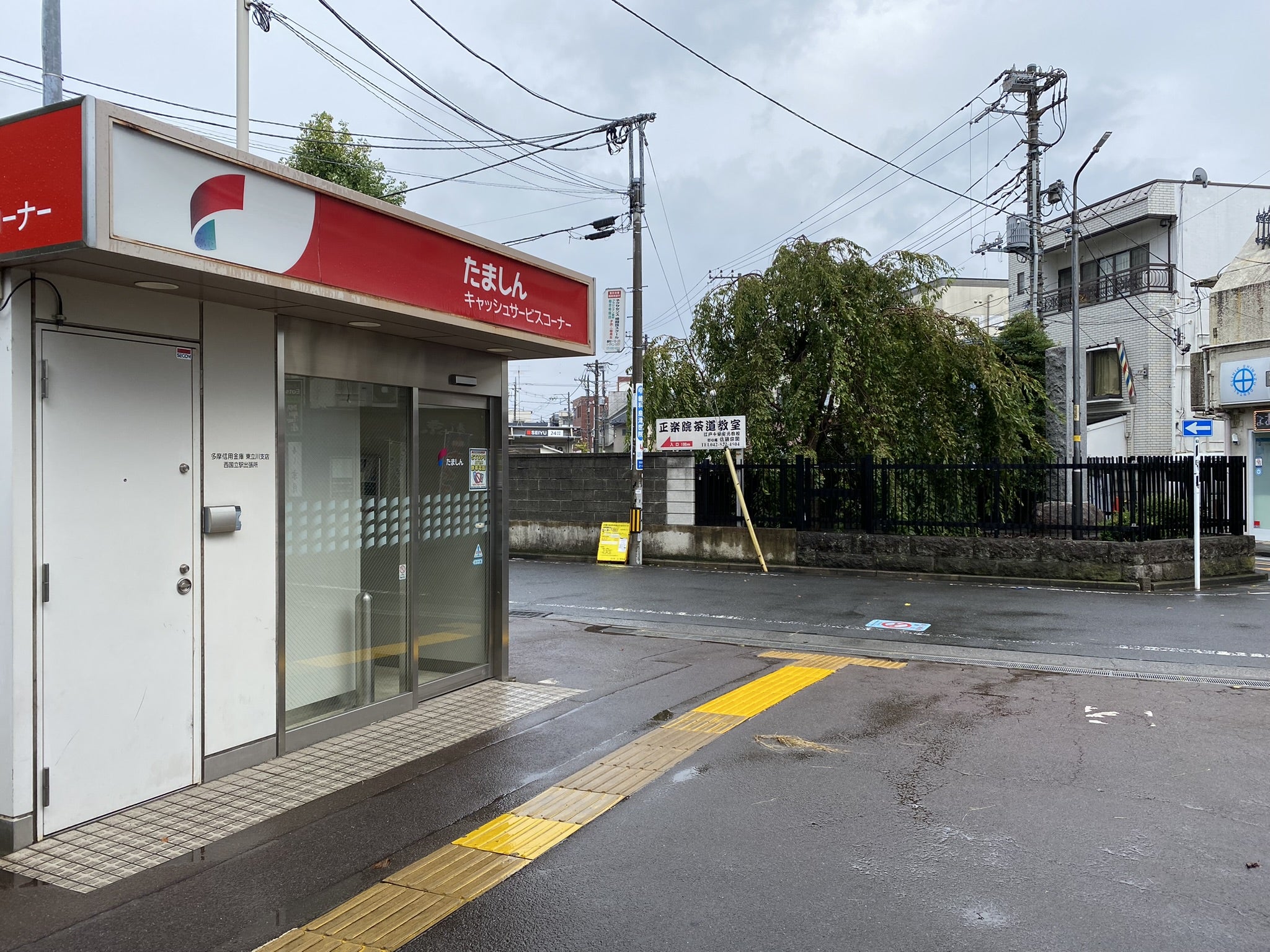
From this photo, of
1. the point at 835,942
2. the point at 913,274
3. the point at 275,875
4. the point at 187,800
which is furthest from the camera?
the point at 913,274

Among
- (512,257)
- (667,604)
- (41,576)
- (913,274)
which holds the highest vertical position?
(913,274)

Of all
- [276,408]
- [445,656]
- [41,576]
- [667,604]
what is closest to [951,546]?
[667,604]

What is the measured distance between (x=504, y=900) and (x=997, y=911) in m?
2.05

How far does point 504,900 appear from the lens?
4.14 meters

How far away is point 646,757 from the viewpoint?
6219mm

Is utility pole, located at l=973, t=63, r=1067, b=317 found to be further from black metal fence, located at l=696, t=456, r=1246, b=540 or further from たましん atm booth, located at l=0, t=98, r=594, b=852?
たましん atm booth, located at l=0, t=98, r=594, b=852

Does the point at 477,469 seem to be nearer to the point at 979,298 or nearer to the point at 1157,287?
the point at 1157,287

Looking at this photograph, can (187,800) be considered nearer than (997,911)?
No

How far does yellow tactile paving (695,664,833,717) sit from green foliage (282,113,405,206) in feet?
45.8

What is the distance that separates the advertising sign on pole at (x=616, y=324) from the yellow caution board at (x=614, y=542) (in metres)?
3.82

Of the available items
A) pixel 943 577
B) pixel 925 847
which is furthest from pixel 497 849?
pixel 943 577

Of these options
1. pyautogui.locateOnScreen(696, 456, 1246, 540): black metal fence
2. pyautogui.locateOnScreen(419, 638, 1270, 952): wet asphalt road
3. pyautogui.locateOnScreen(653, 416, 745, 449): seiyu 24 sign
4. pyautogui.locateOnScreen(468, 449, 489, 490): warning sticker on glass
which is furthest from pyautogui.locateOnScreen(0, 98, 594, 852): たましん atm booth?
pyautogui.locateOnScreen(696, 456, 1246, 540): black metal fence

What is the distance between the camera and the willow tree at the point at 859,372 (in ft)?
63.2

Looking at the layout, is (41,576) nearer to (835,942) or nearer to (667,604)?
(835,942)
